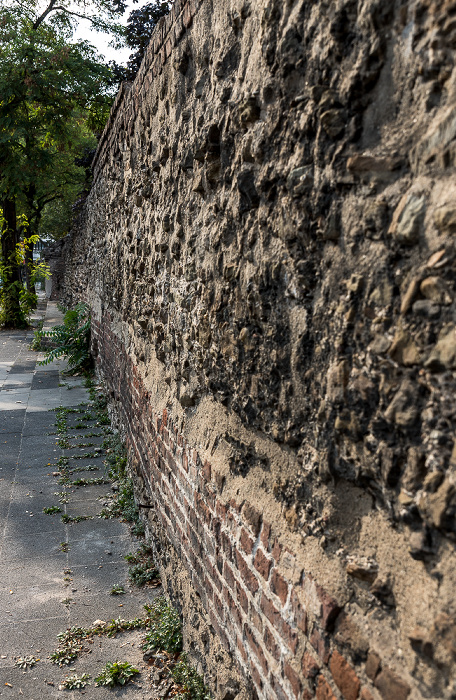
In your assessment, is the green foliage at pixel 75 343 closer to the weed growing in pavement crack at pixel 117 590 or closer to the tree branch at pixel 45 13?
the weed growing in pavement crack at pixel 117 590

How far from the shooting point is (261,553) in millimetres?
1817

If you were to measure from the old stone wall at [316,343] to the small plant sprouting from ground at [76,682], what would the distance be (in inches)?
20.7

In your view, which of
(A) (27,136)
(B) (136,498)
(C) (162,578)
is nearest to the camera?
(C) (162,578)

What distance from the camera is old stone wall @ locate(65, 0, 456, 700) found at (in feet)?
3.43

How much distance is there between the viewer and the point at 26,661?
2.77 meters

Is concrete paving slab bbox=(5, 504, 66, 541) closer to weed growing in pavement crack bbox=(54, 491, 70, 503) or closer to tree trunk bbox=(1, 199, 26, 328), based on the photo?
weed growing in pavement crack bbox=(54, 491, 70, 503)

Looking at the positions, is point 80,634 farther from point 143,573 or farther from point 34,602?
point 143,573

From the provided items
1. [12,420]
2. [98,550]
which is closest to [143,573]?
[98,550]

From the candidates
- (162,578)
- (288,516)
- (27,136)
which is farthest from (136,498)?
(27,136)

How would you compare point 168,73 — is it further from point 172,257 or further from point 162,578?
point 162,578

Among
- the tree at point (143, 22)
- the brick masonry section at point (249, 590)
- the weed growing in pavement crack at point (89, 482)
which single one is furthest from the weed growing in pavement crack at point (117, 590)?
the tree at point (143, 22)

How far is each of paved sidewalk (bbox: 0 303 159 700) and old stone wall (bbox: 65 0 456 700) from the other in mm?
586

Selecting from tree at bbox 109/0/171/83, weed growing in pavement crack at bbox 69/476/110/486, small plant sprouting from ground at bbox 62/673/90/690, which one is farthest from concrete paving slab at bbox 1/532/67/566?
tree at bbox 109/0/171/83

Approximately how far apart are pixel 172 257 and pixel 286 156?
4.98 ft
